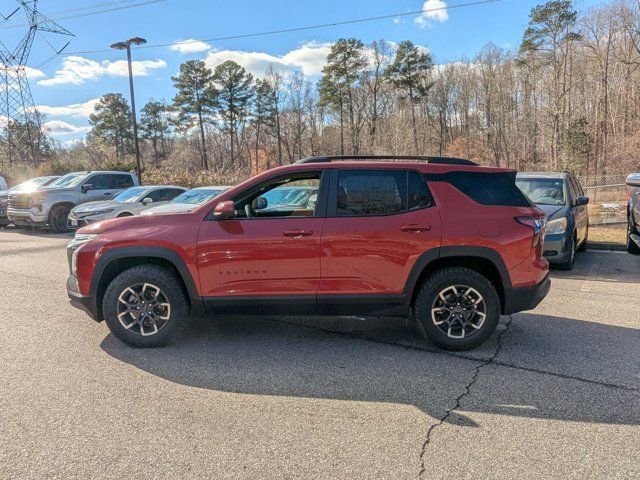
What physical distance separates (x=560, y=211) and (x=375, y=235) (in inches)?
213

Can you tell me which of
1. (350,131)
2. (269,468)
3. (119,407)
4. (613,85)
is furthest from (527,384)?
(350,131)

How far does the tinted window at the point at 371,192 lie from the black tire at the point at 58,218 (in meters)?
13.3

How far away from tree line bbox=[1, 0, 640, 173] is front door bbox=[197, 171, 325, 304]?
41855mm

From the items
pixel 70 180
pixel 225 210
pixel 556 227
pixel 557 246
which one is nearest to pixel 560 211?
pixel 556 227

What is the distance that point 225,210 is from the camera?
13.8 ft

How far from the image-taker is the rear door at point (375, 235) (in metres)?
4.23

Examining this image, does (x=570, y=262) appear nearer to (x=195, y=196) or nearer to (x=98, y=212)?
(x=195, y=196)

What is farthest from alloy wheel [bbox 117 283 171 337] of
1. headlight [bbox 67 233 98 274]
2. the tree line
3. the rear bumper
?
the tree line

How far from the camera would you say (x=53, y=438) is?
2.97m

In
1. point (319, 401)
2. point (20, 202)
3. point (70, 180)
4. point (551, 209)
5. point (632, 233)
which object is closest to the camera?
point (319, 401)

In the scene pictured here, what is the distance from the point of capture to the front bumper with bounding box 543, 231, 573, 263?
25.7 ft

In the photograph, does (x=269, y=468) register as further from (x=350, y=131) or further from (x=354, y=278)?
(x=350, y=131)

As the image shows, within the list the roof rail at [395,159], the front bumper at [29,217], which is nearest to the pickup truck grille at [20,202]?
the front bumper at [29,217]

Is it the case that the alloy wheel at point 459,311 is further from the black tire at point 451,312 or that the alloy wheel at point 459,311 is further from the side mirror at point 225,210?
the side mirror at point 225,210
